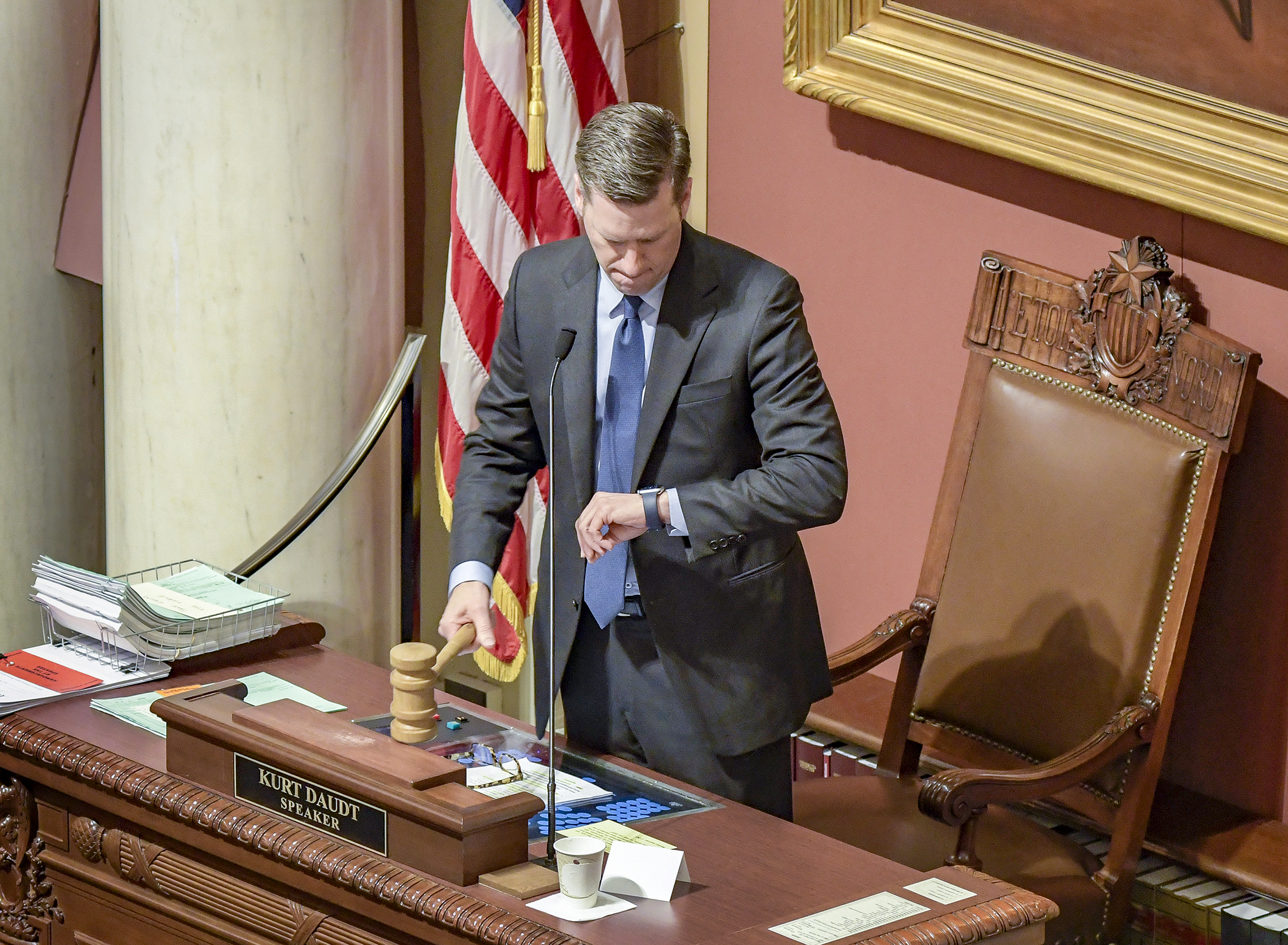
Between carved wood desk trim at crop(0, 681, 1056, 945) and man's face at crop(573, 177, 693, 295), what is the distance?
35.7 inches

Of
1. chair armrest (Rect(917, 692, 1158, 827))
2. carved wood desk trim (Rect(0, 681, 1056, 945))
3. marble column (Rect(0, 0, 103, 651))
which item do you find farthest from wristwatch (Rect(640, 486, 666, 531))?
marble column (Rect(0, 0, 103, 651))

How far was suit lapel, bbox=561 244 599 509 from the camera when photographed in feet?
8.82

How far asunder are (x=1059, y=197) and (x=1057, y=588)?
0.82 meters

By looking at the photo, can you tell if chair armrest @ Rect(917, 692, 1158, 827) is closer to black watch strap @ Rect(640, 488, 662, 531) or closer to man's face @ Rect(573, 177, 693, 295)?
black watch strap @ Rect(640, 488, 662, 531)

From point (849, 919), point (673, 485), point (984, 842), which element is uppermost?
point (673, 485)

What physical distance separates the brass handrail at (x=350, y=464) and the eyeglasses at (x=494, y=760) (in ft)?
4.05

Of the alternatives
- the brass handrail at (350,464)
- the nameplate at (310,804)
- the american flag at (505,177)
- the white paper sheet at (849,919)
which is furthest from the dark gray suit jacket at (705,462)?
the american flag at (505,177)

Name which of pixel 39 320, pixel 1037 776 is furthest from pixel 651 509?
pixel 39 320

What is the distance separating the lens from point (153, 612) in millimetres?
2980

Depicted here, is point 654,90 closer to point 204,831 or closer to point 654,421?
point 654,421

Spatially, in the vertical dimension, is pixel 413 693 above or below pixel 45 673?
above

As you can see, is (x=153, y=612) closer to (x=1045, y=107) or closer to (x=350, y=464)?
(x=350, y=464)

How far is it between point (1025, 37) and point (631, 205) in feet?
4.74

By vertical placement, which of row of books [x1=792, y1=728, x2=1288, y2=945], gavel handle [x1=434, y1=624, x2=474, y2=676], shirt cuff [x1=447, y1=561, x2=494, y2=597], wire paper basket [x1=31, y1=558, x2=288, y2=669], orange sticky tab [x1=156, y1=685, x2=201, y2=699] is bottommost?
row of books [x1=792, y1=728, x2=1288, y2=945]
